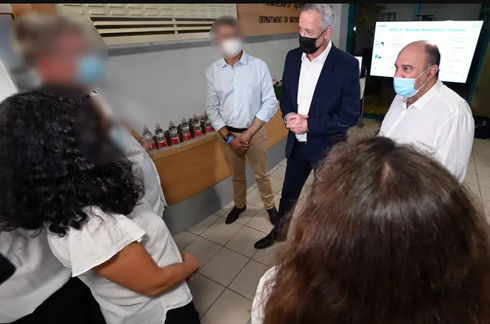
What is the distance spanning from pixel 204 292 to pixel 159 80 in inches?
62.6

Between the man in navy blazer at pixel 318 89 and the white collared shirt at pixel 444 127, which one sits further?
the man in navy blazer at pixel 318 89

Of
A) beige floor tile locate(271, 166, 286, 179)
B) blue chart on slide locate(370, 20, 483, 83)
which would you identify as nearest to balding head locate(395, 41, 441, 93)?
beige floor tile locate(271, 166, 286, 179)

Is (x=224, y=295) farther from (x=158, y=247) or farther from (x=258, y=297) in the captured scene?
(x=258, y=297)

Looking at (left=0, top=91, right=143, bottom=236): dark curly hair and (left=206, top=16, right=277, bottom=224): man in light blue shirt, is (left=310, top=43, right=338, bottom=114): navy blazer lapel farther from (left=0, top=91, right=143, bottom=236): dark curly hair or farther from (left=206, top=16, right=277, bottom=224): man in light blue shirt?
(left=0, top=91, right=143, bottom=236): dark curly hair

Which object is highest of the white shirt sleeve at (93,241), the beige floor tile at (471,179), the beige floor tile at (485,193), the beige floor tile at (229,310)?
the white shirt sleeve at (93,241)

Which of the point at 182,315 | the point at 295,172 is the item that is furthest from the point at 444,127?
the point at 182,315

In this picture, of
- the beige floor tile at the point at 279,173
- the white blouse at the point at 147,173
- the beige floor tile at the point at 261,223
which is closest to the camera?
the white blouse at the point at 147,173

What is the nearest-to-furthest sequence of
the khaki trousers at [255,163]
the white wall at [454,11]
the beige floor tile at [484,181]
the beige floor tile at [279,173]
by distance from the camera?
1. the khaki trousers at [255,163]
2. the beige floor tile at [484,181]
3. the beige floor tile at [279,173]
4. the white wall at [454,11]

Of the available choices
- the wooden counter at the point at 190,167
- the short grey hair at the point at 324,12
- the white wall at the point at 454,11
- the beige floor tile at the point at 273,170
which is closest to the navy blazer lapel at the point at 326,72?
the short grey hair at the point at 324,12

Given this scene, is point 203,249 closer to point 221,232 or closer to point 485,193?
point 221,232

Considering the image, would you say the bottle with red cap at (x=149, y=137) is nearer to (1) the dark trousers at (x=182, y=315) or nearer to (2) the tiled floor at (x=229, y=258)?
(2) the tiled floor at (x=229, y=258)

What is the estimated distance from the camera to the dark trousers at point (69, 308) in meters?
0.82

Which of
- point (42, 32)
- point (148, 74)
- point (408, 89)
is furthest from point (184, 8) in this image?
point (408, 89)

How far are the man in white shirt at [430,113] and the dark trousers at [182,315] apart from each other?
3.71 ft
